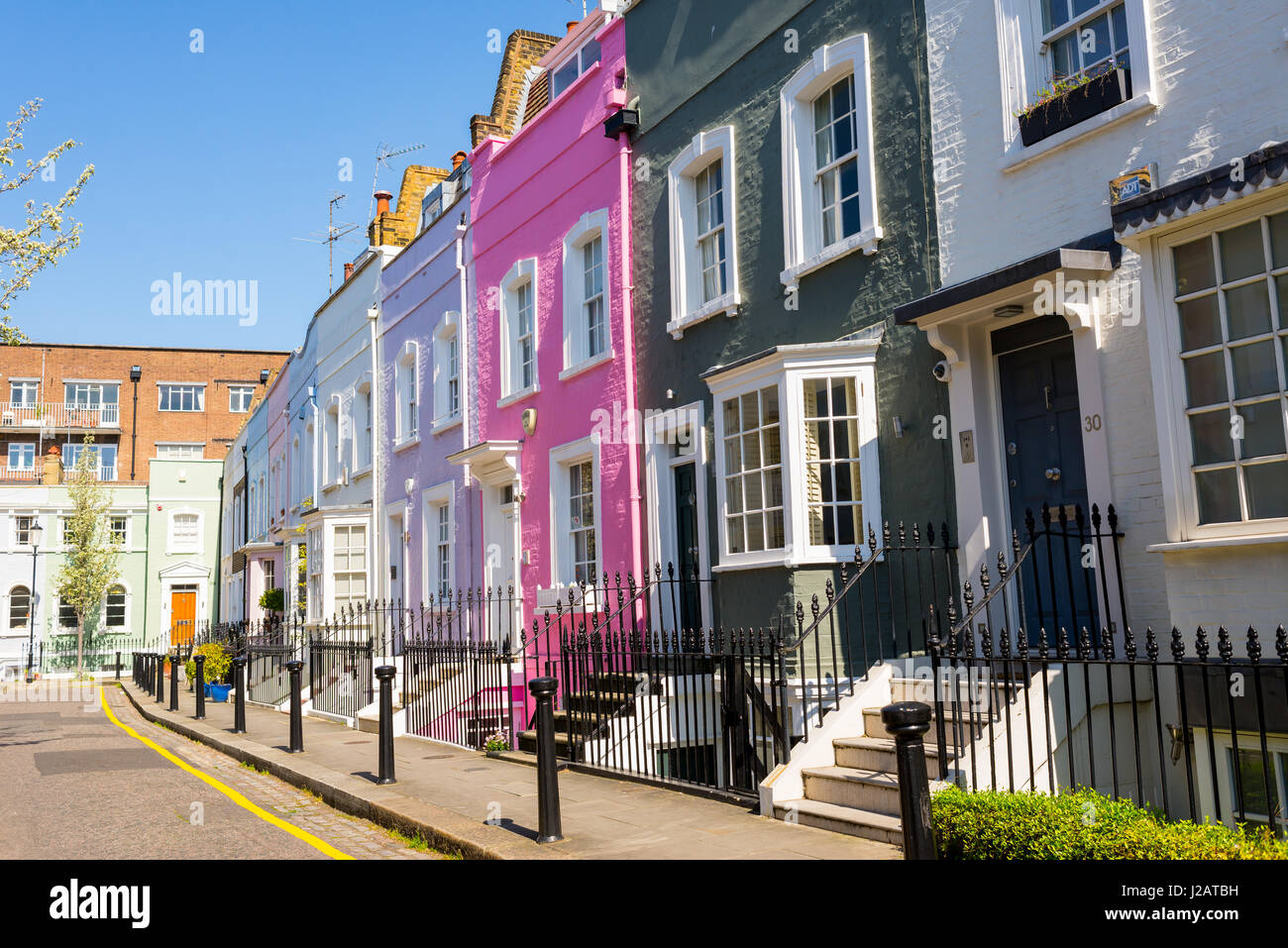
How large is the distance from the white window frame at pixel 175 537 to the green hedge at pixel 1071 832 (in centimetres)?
4699

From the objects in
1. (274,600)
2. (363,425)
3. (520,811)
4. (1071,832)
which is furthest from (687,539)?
(274,600)

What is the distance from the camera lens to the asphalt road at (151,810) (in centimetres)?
738

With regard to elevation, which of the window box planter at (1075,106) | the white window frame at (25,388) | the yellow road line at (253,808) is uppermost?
the white window frame at (25,388)

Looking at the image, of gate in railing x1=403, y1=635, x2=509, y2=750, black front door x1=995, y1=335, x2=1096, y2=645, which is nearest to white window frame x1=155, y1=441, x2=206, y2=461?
gate in railing x1=403, y1=635, x2=509, y2=750

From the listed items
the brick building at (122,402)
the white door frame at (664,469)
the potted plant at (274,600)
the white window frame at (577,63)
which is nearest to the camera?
the white door frame at (664,469)

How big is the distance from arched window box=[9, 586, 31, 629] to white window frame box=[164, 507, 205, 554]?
5.97 meters

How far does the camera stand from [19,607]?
42625mm

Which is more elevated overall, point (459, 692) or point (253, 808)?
point (459, 692)

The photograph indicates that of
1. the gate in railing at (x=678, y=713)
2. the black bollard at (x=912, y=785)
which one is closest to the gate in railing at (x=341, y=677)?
the gate in railing at (x=678, y=713)

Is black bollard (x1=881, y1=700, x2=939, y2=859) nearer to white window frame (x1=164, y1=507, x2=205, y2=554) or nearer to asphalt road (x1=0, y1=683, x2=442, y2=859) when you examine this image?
asphalt road (x1=0, y1=683, x2=442, y2=859)

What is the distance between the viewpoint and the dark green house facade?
9.49 metres

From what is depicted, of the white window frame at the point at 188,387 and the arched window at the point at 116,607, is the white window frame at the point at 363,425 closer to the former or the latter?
the arched window at the point at 116,607

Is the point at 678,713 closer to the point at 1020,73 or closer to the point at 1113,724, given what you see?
the point at 1113,724

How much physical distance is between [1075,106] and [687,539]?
643 centimetres
